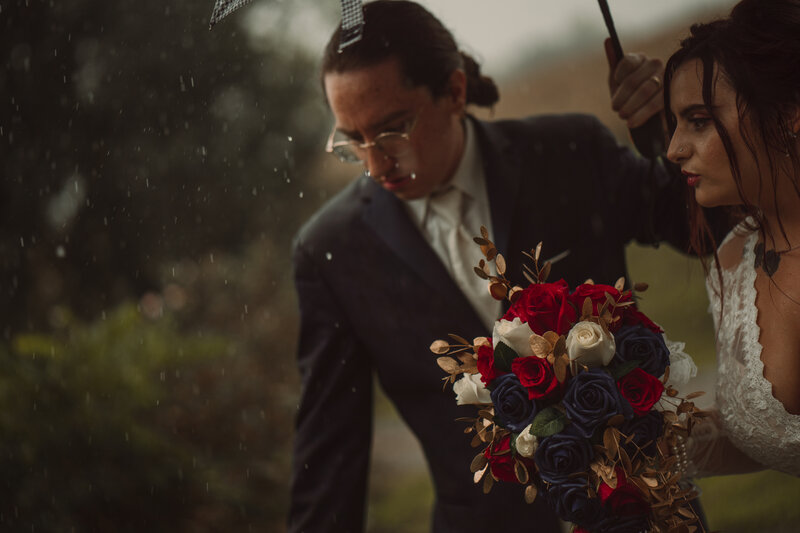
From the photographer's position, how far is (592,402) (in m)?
1.30

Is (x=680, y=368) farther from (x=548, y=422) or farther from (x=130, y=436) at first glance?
(x=130, y=436)

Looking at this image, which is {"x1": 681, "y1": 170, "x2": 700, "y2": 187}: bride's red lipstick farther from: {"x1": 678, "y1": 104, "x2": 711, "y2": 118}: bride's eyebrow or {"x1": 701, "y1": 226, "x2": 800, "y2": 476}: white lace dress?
{"x1": 701, "y1": 226, "x2": 800, "y2": 476}: white lace dress

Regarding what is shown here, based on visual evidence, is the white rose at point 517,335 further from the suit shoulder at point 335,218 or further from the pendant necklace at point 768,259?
the suit shoulder at point 335,218

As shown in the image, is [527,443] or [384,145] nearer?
[527,443]

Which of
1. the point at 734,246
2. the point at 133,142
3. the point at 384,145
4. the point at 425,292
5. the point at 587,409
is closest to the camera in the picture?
the point at 587,409

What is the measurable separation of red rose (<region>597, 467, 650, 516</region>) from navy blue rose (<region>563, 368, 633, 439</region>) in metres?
0.09

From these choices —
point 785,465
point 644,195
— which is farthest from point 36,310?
point 785,465

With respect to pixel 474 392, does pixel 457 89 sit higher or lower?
higher

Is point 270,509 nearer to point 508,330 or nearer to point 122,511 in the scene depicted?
point 122,511

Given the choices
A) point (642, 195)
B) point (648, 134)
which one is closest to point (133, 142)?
point (642, 195)

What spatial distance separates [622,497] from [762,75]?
0.83m

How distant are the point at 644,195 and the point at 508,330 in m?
0.88

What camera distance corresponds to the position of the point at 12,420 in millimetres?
3328

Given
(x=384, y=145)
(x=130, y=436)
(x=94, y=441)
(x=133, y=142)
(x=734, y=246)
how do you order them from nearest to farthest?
(x=734, y=246), (x=384, y=145), (x=94, y=441), (x=130, y=436), (x=133, y=142)
